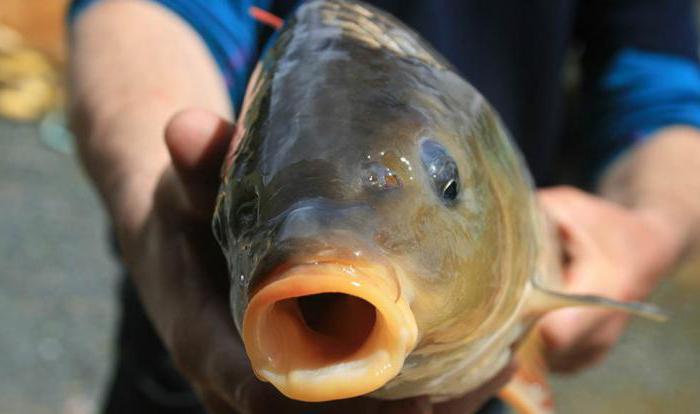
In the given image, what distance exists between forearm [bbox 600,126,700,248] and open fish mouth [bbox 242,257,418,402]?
2.90ft

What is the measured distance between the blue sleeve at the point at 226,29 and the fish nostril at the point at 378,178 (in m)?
0.60

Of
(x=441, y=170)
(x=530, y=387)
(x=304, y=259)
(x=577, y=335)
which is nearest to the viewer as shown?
(x=304, y=259)

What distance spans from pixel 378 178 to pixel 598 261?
64 cm

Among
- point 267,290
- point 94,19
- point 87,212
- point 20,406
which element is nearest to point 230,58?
point 94,19

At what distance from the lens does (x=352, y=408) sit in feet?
2.09

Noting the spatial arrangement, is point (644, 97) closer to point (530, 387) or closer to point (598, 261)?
point (598, 261)

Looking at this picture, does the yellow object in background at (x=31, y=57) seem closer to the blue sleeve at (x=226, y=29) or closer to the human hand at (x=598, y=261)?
the blue sleeve at (x=226, y=29)

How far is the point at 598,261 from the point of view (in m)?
1.10

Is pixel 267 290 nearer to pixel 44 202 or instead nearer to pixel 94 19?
pixel 94 19

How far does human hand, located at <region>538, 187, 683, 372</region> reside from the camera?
1.06m

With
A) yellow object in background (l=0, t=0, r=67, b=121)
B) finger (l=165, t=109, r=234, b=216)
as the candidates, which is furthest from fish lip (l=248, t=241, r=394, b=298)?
yellow object in background (l=0, t=0, r=67, b=121)

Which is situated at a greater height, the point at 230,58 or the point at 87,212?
the point at 230,58

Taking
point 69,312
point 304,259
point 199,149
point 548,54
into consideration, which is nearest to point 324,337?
point 304,259

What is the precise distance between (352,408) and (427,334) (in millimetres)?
124
